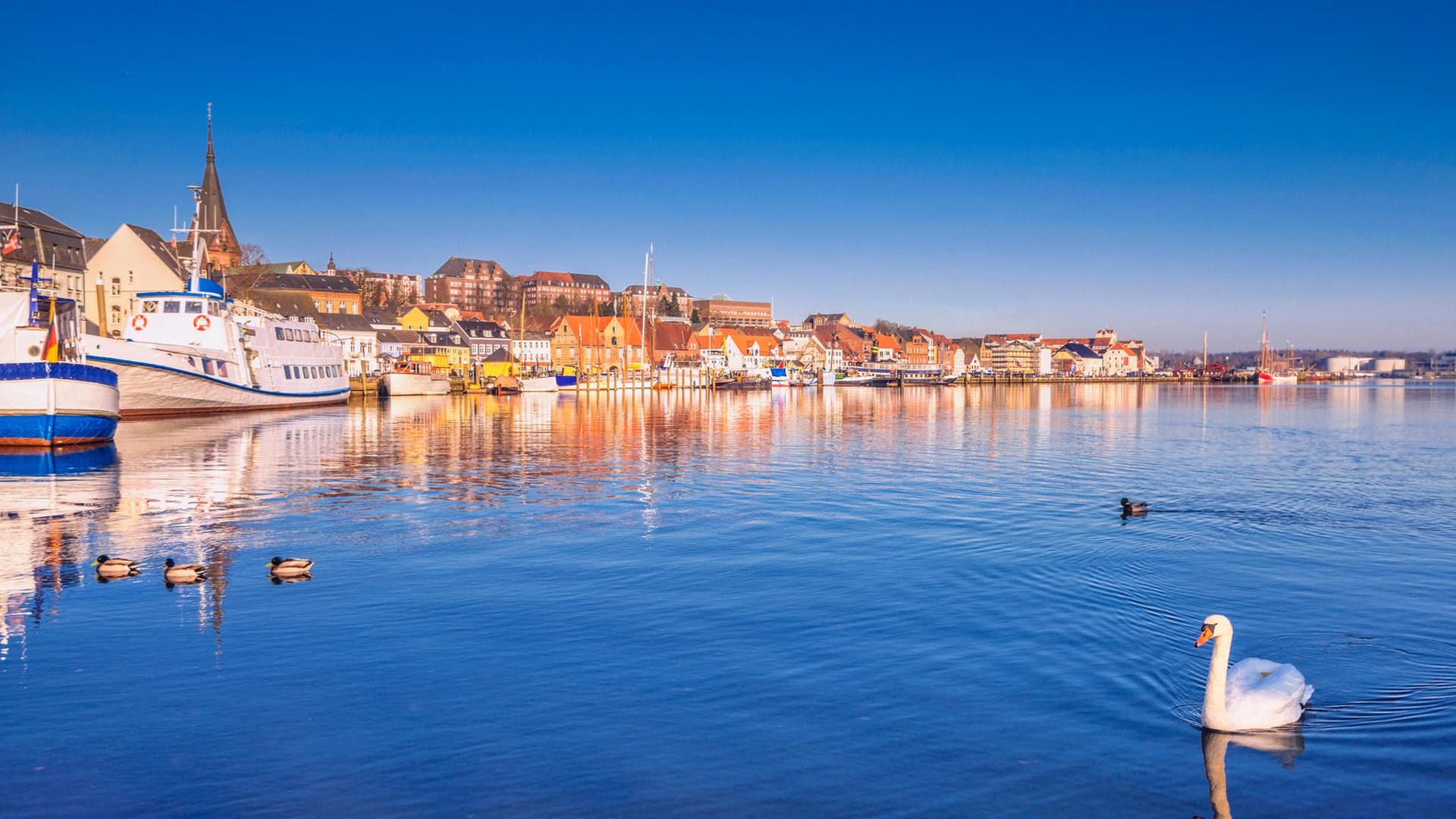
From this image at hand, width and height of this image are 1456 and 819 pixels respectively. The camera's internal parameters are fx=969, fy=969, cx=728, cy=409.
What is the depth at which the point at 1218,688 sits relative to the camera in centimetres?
855

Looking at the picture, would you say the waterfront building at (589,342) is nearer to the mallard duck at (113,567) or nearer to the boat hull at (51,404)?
the boat hull at (51,404)

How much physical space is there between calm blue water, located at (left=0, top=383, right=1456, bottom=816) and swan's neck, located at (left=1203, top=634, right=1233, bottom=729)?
0.19m

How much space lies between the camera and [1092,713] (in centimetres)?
898

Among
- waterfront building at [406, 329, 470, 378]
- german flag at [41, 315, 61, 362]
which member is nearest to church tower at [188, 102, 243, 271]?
waterfront building at [406, 329, 470, 378]

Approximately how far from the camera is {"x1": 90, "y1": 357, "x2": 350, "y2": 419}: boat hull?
47.4m

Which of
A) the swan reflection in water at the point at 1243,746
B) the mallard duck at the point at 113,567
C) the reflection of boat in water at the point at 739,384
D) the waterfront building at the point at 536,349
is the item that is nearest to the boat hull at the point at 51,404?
the mallard duck at the point at 113,567

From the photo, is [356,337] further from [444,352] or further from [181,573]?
[181,573]

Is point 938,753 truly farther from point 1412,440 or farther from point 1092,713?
point 1412,440

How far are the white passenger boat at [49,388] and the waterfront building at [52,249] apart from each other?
1180 inches

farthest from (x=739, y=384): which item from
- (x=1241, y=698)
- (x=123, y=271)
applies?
(x=1241, y=698)

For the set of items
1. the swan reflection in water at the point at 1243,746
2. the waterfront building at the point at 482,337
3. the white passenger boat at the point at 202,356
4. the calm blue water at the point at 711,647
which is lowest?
the swan reflection in water at the point at 1243,746

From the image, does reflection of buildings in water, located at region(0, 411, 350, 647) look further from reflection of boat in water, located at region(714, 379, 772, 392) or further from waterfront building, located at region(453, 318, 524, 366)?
waterfront building, located at region(453, 318, 524, 366)

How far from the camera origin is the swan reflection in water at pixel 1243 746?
25.3ft

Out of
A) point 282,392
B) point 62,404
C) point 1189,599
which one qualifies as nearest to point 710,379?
point 282,392
